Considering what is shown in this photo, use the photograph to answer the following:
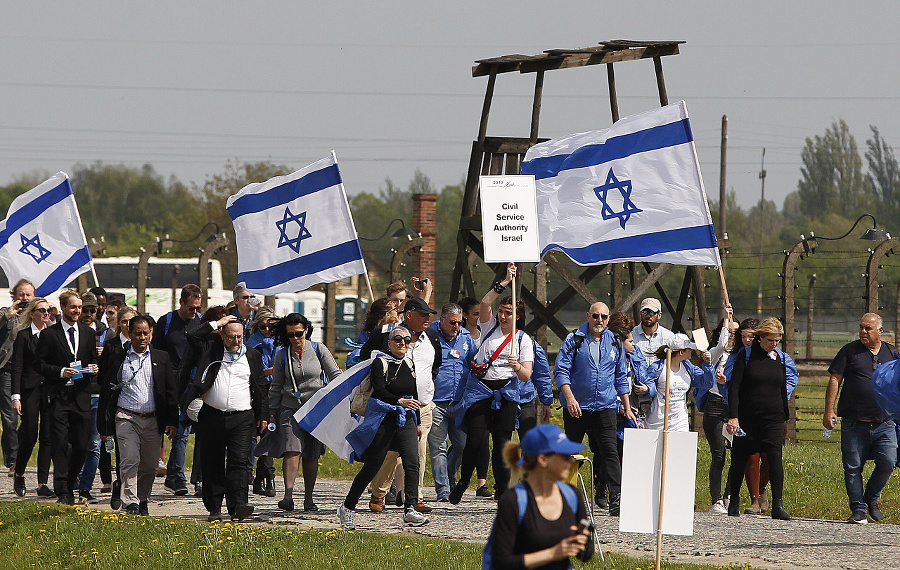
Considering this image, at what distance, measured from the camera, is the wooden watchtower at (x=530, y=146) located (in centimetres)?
1573

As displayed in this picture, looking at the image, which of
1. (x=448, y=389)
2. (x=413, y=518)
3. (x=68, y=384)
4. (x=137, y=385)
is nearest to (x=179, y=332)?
(x=68, y=384)

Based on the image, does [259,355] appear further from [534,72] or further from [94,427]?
[534,72]

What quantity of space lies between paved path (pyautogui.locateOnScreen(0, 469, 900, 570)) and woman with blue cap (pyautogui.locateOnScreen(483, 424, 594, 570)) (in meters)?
4.04

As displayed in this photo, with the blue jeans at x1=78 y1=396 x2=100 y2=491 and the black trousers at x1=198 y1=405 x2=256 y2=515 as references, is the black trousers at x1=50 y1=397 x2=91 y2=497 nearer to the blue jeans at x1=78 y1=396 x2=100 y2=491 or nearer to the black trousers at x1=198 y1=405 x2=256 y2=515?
the blue jeans at x1=78 y1=396 x2=100 y2=491

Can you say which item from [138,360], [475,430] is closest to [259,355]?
[138,360]

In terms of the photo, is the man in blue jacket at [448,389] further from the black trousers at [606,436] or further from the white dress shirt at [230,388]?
the white dress shirt at [230,388]

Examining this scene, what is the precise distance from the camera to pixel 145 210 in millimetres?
100500

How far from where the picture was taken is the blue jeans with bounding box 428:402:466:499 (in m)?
12.1

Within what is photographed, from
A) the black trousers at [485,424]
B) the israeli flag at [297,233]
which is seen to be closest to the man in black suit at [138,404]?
the israeli flag at [297,233]

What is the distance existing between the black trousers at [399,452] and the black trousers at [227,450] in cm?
96

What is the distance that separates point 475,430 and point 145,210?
92.9 m

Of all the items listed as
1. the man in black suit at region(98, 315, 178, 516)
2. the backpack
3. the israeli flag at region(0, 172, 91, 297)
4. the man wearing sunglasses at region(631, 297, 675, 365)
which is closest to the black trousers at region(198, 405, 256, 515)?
the man in black suit at region(98, 315, 178, 516)

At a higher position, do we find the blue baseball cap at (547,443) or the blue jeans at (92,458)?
the blue baseball cap at (547,443)

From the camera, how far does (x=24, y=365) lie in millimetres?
12281
